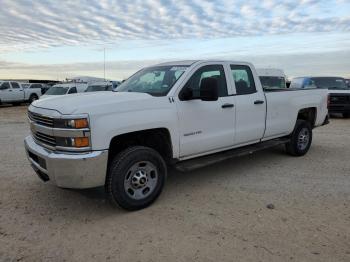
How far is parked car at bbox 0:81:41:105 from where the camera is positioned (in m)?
24.5

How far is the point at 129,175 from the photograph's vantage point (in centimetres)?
445

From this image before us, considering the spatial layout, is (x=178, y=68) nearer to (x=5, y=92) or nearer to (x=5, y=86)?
(x=5, y=92)

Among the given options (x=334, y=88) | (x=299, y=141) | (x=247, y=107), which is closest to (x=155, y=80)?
(x=247, y=107)

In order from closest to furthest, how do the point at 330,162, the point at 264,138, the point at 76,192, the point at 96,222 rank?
the point at 96,222, the point at 76,192, the point at 264,138, the point at 330,162

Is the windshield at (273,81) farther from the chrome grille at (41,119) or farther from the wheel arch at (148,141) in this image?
the chrome grille at (41,119)

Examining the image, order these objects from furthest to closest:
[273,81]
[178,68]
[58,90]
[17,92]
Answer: [17,92], [58,90], [273,81], [178,68]

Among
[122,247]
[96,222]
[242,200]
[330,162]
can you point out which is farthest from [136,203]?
[330,162]

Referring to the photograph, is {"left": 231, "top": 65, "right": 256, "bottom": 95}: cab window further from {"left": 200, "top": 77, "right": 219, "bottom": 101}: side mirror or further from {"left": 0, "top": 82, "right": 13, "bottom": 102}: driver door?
{"left": 0, "top": 82, "right": 13, "bottom": 102}: driver door

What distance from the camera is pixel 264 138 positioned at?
650cm

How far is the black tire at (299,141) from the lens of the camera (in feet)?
23.9

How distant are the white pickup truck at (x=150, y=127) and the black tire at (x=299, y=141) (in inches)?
32.3

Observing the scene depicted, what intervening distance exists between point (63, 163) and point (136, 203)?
1.08 metres

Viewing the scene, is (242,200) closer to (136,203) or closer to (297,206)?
(297,206)

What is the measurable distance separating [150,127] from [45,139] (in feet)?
4.29
